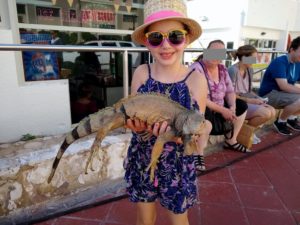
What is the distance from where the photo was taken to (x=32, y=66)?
3809 millimetres

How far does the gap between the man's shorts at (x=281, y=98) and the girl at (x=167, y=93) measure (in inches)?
144

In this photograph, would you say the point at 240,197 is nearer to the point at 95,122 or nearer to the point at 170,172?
the point at 170,172

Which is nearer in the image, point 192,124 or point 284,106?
point 192,124

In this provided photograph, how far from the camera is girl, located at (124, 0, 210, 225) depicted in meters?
1.61

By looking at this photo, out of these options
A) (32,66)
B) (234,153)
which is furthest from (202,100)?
(32,66)

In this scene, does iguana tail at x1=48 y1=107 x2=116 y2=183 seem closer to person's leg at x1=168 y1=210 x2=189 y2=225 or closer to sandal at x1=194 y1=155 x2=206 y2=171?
person's leg at x1=168 y1=210 x2=189 y2=225

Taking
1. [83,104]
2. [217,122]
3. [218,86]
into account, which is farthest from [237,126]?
[83,104]

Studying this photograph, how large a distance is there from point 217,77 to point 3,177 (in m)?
2.68

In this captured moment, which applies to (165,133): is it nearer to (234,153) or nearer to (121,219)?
(121,219)

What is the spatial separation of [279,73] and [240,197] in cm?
280

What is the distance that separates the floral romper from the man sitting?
371 cm

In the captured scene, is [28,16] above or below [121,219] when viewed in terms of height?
above

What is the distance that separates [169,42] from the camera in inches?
62.8

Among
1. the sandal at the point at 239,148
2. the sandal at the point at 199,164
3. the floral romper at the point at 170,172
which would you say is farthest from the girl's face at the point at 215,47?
the floral romper at the point at 170,172
